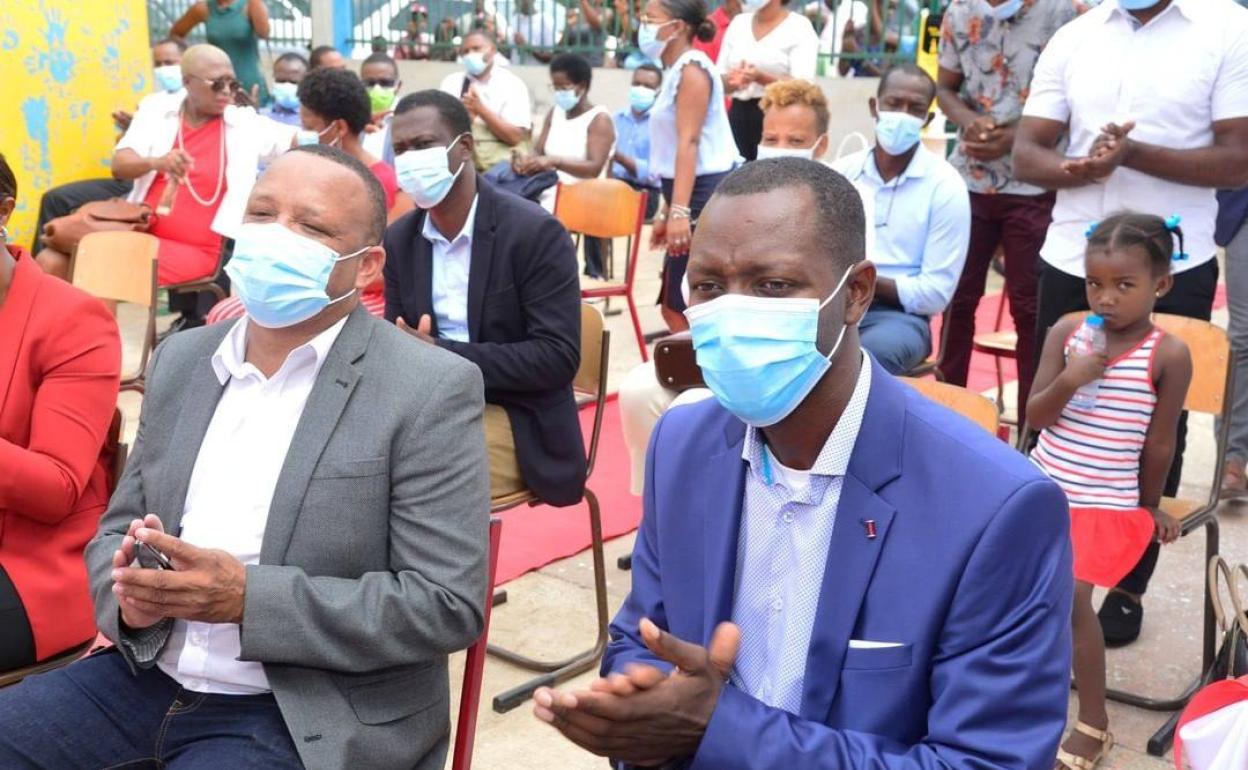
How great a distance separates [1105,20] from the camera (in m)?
4.18

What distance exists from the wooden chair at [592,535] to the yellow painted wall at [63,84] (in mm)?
4575

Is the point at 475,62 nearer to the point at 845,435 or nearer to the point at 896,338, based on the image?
the point at 896,338

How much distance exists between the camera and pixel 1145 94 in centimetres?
411

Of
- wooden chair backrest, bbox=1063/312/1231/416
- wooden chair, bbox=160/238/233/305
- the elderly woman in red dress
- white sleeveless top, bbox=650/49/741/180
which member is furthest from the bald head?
wooden chair backrest, bbox=1063/312/1231/416

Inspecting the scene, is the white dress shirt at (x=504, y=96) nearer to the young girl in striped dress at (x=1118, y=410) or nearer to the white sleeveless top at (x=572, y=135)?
the white sleeveless top at (x=572, y=135)

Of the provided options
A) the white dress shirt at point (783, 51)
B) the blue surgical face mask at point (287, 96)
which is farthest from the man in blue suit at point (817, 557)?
the blue surgical face mask at point (287, 96)

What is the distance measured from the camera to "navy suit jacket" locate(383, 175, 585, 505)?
3.76m

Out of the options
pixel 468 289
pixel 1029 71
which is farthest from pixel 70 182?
pixel 1029 71

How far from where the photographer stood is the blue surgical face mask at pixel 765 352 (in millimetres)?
1819

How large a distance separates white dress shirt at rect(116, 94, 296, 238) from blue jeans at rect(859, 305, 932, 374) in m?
3.41

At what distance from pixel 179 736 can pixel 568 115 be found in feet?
26.6

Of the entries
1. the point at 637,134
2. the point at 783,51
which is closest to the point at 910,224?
the point at 783,51

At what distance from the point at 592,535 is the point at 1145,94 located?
223 cm

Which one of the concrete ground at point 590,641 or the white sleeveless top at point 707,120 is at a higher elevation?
the white sleeveless top at point 707,120
